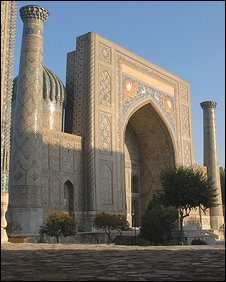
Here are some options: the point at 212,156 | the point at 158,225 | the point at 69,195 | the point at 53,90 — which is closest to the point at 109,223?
the point at 158,225

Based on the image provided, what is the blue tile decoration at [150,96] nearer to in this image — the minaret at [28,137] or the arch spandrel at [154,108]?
the arch spandrel at [154,108]

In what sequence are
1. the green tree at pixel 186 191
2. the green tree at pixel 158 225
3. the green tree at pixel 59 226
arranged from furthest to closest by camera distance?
the green tree at pixel 186 191 < the green tree at pixel 158 225 < the green tree at pixel 59 226

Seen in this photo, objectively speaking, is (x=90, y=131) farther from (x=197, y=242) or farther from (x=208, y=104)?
(x=208, y=104)

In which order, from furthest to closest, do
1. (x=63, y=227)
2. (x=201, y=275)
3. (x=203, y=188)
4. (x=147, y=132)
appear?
(x=147, y=132)
(x=203, y=188)
(x=63, y=227)
(x=201, y=275)

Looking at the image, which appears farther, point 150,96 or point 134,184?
point 134,184

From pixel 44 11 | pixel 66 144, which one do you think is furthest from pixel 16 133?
pixel 44 11

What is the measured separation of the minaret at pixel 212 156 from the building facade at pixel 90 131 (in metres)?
0.68

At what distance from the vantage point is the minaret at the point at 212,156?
79.0 ft

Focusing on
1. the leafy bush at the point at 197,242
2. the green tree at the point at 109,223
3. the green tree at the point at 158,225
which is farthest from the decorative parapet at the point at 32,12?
the leafy bush at the point at 197,242

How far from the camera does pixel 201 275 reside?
349 centimetres

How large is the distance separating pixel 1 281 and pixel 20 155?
35.3ft

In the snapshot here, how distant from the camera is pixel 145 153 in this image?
75.0 ft

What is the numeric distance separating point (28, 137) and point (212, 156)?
13990 millimetres

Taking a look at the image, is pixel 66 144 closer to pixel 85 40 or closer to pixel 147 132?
pixel 85 40
